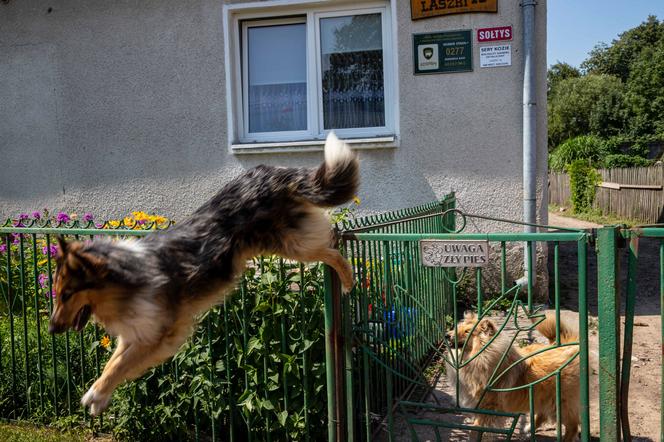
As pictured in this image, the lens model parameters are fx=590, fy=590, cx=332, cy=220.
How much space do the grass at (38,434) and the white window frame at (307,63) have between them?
4.25m

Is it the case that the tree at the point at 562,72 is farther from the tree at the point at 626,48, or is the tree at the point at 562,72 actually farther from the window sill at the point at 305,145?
the window sill at the point at 305,145

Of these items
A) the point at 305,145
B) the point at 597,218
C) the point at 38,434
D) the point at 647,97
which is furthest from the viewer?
the point at 647,97

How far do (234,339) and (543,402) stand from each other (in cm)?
217

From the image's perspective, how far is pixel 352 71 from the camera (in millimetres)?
7785

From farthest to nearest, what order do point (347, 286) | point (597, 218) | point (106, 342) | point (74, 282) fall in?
point (597, 218)
point (106, 342)
point (347, 286)
point (74, 282)

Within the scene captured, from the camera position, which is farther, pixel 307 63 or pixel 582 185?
pixel 582 185

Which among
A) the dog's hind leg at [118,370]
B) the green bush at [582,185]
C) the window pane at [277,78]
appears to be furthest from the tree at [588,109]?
the dog's hind leg at [118,370]

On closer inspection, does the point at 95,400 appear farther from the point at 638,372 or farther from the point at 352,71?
the point at 352,71

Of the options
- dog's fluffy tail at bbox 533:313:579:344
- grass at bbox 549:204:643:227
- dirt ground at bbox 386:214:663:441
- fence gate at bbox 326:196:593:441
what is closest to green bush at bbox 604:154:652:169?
grass at bbox 549:204:643:227

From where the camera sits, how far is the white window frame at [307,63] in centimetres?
750

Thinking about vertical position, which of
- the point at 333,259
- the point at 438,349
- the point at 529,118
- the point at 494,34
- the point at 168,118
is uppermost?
the point at 494,34

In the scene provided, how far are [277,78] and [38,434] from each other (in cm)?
522

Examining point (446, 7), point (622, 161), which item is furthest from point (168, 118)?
point (622, 161)

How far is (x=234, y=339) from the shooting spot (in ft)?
13.3
